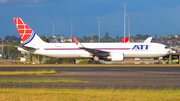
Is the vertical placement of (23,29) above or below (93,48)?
above

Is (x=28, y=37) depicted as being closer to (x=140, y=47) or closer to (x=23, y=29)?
(x=23, y=29)

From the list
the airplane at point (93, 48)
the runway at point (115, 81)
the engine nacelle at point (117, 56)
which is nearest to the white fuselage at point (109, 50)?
the airplane at point (93, 48)

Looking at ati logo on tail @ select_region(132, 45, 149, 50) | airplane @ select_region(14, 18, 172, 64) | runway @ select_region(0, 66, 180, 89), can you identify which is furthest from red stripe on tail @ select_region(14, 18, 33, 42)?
runway @ select_region(0, 66, 180, 89)

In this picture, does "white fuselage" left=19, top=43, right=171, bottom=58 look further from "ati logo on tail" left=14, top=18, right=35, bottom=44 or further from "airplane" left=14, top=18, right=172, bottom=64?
"ati logo on tail" left=14, top=18, right=35, bottom=44

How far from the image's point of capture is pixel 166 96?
12164mm

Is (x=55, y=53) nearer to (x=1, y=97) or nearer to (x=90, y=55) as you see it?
(x=90, y=55)

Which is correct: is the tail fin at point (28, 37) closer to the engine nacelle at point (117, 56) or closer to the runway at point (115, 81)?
the engine nacelle at point (117, 56)

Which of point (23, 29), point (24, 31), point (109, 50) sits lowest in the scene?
point (109, 50)

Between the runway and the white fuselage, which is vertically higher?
the white fuselage

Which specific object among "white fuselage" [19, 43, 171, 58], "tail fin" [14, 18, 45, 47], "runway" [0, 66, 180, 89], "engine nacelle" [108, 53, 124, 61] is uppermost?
"tail fin" [14, 18, 45, 47]

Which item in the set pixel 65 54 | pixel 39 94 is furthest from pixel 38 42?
pixel 39 94

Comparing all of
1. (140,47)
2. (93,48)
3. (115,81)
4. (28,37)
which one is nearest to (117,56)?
(140,47)

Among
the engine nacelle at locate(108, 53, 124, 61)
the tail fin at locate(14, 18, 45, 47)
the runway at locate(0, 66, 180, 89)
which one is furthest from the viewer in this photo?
the tail fin at locate(14, 18, 45, 47)

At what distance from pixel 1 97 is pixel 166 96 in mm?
7060
